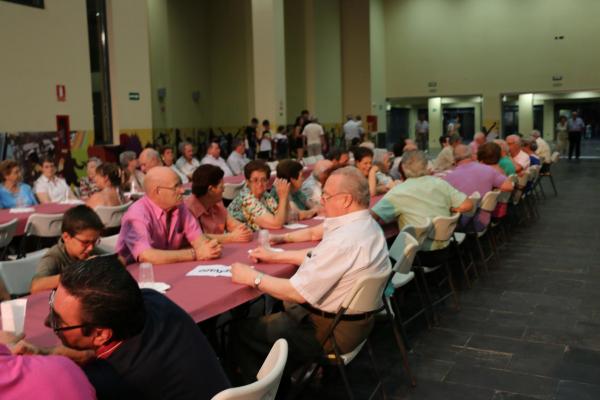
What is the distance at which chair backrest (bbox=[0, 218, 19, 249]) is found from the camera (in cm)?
474

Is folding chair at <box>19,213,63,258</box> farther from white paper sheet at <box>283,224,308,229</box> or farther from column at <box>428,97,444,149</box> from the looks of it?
column at <box>428,97,444,149</box>

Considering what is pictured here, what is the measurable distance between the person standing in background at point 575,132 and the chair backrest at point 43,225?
1838 cm

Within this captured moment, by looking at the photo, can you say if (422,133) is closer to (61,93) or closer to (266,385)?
(61,93)

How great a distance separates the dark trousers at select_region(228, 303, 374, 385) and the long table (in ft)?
0.61

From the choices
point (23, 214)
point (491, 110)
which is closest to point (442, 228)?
point (23, 214)

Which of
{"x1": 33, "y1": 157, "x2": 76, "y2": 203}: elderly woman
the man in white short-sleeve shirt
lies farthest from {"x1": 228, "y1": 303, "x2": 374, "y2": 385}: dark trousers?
{"x1": 33, "y1": 157, "x2": 76, "y2": 203}: elderly woman

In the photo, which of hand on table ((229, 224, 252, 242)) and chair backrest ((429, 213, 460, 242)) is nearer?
hand on table ((229, 224, 252, 242))

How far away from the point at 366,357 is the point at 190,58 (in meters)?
15.6

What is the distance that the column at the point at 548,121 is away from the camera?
23.2 m

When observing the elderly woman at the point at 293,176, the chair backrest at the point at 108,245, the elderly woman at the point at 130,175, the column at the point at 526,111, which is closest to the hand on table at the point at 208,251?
the chair backrest at the point at 108,245

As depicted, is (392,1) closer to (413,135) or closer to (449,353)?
(413,135)

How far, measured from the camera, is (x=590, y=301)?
5109 mm

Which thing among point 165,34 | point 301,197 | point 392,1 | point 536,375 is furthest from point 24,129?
point 392,1

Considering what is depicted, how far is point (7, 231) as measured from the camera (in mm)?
4785
